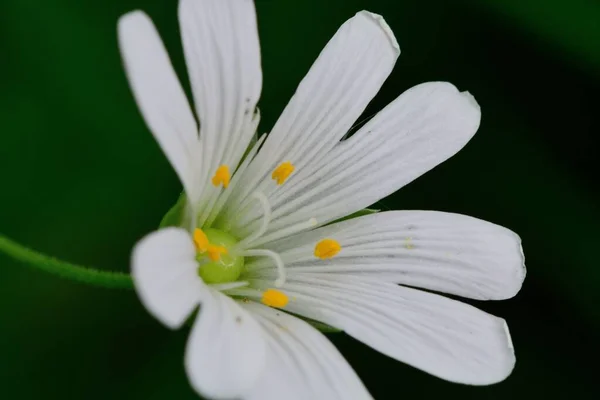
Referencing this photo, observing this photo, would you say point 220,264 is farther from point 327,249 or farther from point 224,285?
point 327,249

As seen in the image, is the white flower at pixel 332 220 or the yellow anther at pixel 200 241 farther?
the yellow anther at pixel 200 241

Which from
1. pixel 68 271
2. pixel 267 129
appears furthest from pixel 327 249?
pixel 267 129

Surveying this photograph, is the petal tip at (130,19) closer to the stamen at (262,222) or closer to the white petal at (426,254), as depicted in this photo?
the stamen at (262,222)

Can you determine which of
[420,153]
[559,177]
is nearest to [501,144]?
[559,177]

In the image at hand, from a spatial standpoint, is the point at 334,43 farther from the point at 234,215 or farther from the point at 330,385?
the point at 330,385

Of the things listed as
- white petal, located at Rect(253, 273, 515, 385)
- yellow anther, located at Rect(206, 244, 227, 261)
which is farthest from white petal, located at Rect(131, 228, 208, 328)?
white petal, located at Rect(253, 273, 515, 385)

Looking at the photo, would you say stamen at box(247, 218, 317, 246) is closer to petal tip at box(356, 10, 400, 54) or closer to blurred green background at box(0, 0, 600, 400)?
petal tip at box(356, 10, 400, 54)

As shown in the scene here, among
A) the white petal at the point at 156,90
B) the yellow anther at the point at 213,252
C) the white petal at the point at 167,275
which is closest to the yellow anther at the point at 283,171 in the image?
the yellow anther at the point at 213,252
